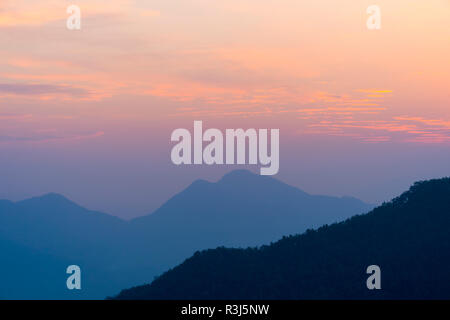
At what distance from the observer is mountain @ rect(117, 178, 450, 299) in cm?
5397

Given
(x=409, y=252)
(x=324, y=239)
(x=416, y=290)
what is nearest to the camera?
(x=416, y=290)

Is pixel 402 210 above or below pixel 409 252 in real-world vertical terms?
above

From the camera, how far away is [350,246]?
2574 inches

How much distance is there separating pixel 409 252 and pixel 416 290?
9021 mm

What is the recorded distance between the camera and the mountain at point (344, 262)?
177 ft

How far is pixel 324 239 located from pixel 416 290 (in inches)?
748

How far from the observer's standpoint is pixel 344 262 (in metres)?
61.2
